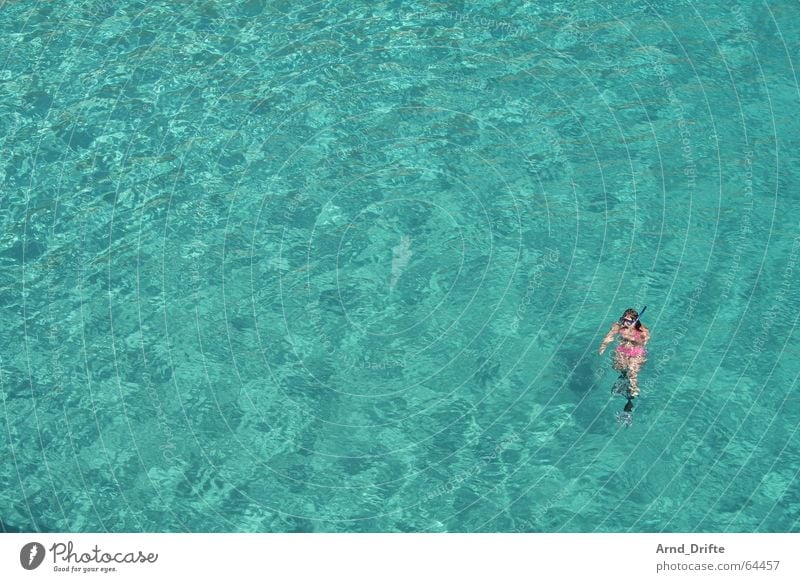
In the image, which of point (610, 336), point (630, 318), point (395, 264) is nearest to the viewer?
point (630, 318)

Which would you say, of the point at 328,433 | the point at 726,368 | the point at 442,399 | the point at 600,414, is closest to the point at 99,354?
the point at 328,433

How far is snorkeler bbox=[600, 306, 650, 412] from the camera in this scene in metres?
50.2

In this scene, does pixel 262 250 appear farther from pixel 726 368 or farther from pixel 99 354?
pixel 726 368

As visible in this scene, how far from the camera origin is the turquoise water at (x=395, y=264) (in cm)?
5034

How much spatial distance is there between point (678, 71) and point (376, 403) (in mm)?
17683

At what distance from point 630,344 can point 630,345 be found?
0.03 m

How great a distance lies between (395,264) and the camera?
5497cm

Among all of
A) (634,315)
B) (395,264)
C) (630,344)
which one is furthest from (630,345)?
(395,264)

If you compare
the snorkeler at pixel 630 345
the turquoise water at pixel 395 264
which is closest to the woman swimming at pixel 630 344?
the snorkeler at pixel 630 345

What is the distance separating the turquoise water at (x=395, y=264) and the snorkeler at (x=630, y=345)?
1091 millimetres

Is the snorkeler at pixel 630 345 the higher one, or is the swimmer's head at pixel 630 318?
the swimmer's head at pixel 630 318

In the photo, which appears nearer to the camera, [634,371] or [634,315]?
[634,315]

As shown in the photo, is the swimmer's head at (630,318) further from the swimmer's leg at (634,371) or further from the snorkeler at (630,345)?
the swimmer's leg at (634,371)

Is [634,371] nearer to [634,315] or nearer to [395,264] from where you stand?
[634,315]
